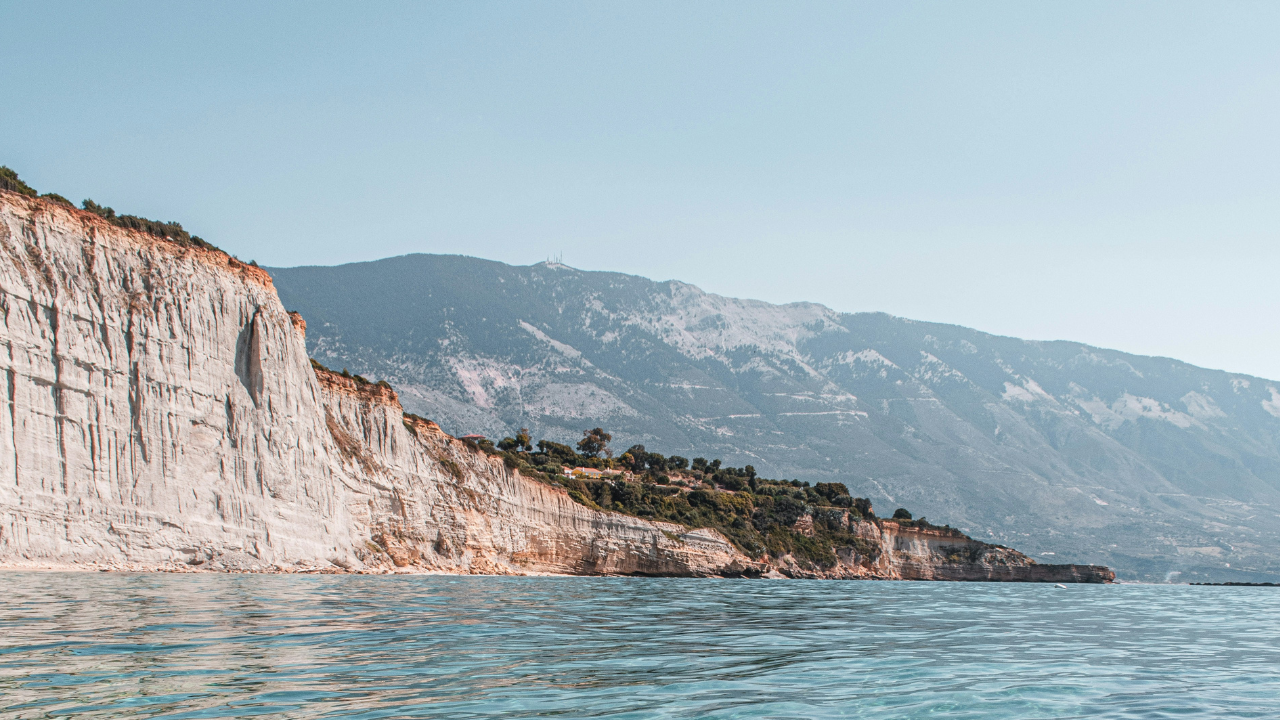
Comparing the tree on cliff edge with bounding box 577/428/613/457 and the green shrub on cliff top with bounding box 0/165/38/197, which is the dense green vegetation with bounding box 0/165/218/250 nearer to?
the green shrub on cliff top with bounding box 0/165/38/197

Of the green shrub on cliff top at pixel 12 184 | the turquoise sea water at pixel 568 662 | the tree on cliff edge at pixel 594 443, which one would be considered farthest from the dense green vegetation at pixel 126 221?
the tree on cliff edge at pixel 594 443

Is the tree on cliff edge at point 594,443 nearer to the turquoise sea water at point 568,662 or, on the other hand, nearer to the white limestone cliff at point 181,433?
the white limestone cliff at point 181,433

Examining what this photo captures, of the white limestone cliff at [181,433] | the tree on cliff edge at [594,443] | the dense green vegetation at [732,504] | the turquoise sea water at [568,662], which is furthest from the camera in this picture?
the tree on cliff edge at [594,443]

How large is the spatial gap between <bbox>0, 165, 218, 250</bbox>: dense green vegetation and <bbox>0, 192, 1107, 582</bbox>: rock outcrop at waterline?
26.9 inches

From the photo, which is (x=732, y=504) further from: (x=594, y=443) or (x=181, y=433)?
(x=181, y=433)

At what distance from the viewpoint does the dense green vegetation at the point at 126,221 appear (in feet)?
133

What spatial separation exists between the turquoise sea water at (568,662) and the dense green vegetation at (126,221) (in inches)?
916

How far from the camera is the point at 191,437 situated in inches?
1671

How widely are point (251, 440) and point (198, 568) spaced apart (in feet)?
25.2

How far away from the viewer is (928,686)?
12.5 metres

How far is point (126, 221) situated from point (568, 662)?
1573 inches

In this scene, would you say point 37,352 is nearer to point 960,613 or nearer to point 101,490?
point 101,490

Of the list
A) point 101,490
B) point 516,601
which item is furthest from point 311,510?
point 516,601

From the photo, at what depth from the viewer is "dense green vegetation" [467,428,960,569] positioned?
80.6 meters
